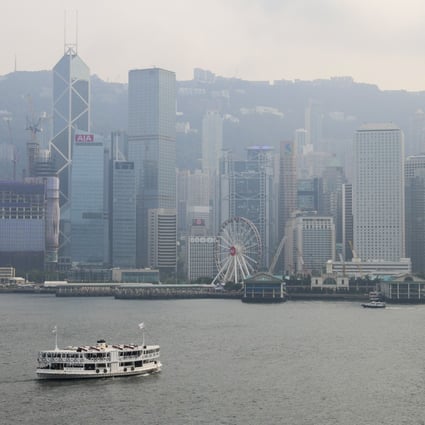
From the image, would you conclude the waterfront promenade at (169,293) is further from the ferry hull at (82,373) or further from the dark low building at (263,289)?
the ferry hull at (82,373)

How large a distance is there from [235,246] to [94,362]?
120 meters

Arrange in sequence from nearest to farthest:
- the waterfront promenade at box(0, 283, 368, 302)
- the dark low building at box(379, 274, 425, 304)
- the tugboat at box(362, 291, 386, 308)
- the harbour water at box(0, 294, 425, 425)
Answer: the harbour water at box(0, 294, 425, 425) < the tugboat at box(362, 291, 386, 308) < the dark low building at box(379, 274, 425, 304) < the waterfront promenade at box(0, 283, 368, 302)

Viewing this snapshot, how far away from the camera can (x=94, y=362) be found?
2522 inches

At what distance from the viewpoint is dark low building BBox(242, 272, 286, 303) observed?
15888 cm

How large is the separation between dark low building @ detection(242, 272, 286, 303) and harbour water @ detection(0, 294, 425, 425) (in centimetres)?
4548

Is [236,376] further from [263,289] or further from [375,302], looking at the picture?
[263,289]

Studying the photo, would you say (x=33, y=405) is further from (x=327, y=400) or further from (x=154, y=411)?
(x=327, y=400)

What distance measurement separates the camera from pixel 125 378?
211 feet

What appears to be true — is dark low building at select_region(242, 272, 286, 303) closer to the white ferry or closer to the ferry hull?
the white ferry

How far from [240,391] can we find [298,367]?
1014 centimetres

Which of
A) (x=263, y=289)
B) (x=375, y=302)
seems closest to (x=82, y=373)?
(x=375, y=302)

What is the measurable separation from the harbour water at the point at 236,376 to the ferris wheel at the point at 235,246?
70.5 m

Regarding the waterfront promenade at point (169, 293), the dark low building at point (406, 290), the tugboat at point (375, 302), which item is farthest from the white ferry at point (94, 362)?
the waterfront promenade at point (169, 293)

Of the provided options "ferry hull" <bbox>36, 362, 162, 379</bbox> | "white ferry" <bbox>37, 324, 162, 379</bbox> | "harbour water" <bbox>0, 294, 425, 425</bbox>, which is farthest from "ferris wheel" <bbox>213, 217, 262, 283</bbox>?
"ferry hull" <bbox>36, 362, 162, 379</bbox>
